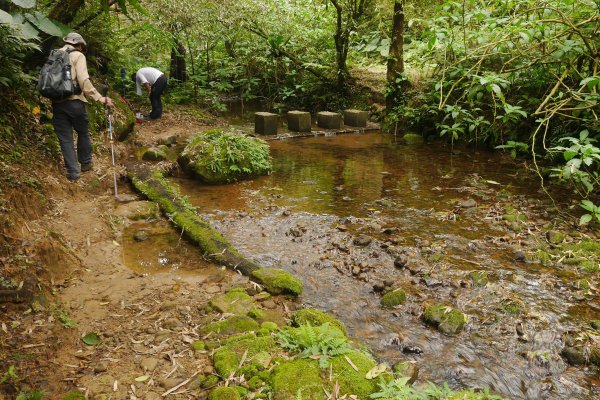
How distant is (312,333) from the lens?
3600mm

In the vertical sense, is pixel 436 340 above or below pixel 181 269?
below

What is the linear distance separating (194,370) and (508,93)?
1007 cm

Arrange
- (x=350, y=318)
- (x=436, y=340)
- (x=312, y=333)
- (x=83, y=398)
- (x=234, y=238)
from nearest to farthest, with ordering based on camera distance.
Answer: (x=83, y=398)
(x=312, y=333)
(x=436, y=340)
(x=350, y=318)
(x=234, y=238)

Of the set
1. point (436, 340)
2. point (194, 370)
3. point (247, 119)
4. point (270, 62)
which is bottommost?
point (436, 340)

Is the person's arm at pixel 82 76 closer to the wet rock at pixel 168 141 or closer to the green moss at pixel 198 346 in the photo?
the wet rock at pixel 168 141

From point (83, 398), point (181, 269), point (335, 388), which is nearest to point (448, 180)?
point (181, 269)

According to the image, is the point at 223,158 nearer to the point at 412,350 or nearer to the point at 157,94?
the point at 157,94

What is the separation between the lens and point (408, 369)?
12.5 feet

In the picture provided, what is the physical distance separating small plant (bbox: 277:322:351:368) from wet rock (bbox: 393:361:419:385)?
20.1 inches

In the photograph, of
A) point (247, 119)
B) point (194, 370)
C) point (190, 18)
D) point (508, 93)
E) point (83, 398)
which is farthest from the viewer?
→ point (247, 119)

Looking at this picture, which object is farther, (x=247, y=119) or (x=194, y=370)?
(x=247, y=119)

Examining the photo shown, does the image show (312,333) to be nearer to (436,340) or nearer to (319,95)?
(436,340)

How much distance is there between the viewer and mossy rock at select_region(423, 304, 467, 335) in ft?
14.7

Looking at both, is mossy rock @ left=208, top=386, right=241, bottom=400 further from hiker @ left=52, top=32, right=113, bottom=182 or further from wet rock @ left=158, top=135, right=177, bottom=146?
wet rock @ left=158, top=135, right=177, bottom=146
